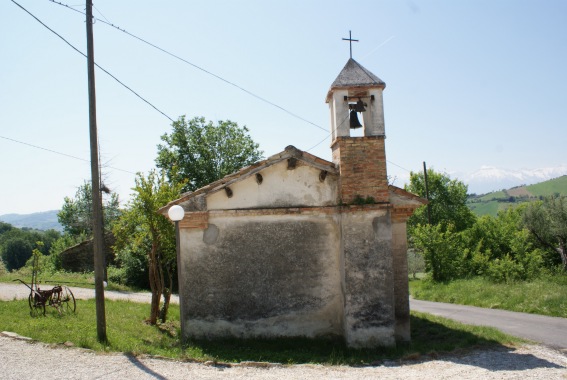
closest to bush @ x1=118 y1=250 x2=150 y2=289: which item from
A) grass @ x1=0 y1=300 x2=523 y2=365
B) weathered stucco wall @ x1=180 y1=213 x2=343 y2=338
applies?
grass @ x1=0 y1=300 x2=523 y2=365

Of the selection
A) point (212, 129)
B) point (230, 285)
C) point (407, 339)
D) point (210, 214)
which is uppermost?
point (212, 129)

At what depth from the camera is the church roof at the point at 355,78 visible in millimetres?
10609

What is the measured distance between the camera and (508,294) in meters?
19.0

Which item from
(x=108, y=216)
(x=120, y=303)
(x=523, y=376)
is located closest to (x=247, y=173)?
(x=523, y=376)

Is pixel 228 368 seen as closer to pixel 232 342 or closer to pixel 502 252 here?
pixel 232 342

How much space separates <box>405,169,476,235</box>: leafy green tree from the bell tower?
36320 mm

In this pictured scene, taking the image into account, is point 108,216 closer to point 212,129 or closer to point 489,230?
point 212,129

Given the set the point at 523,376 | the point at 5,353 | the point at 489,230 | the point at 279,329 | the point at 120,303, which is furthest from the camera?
the point at 489,230

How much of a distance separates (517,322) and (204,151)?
85.8 feet

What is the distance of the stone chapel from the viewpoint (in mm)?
10203

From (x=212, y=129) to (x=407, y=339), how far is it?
2834cm

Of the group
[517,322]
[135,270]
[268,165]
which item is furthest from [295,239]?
[135,270]

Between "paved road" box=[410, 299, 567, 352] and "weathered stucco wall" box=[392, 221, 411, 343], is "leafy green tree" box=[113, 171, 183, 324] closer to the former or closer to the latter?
"weathered stucco wall" box=[392, 221, 411, 343]

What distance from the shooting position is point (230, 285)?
10.4 meters
